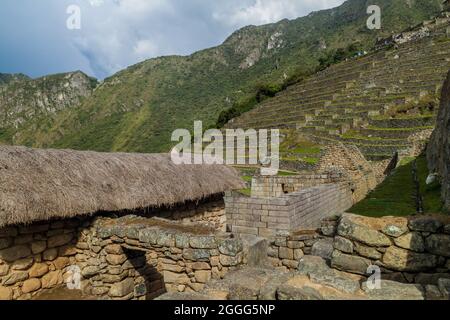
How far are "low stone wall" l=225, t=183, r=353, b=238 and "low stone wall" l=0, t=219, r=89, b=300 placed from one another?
146 inches

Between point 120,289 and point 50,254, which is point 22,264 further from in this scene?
point 120,289

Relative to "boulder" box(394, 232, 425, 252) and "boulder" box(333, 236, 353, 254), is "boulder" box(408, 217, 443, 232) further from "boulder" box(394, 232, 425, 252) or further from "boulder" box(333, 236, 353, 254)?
"boulder" box(333, 236, 353, 254)

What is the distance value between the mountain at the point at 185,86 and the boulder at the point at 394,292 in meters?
65.6

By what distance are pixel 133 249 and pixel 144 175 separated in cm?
181

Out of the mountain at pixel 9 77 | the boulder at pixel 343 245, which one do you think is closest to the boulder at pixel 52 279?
the boulder at pixel 343 245

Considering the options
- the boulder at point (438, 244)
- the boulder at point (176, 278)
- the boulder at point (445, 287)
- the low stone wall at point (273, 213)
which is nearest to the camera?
the boulder at point (445, 287)

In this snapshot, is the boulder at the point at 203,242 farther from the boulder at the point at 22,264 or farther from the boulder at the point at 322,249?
the boulder at the point at 22,264

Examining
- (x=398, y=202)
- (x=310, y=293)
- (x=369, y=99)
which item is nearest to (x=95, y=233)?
(x=310, y=293)

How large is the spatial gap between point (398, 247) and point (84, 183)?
4.58 meters

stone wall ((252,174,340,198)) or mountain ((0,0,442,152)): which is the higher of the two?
mountain ((0,0,442,152))

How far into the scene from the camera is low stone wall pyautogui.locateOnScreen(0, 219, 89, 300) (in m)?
4.45

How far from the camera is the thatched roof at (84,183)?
4.54 m

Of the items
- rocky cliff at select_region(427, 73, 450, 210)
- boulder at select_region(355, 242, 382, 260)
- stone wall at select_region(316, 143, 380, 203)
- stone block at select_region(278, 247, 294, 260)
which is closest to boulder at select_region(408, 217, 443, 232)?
boulder at select_region(355, 242, 382, 260)

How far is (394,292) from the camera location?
272cm
